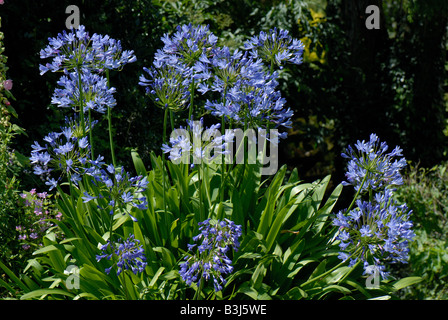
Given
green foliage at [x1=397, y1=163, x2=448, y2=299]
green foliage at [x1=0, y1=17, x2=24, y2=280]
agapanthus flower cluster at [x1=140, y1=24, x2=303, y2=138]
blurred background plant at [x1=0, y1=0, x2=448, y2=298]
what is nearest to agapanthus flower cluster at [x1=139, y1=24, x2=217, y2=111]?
agapanthus flower cluster at [x1=140, y1=24, x2=303, y2=138]

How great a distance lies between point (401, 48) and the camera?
6969mm

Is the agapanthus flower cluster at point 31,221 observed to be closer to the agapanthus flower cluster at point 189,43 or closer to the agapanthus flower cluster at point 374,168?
the agapanthus flower cluster at point 189,43

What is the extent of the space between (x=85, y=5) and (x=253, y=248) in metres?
3.35

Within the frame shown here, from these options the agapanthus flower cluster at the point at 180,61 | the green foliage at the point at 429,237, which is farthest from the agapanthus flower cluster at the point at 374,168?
the green foliage at the point at 429,237

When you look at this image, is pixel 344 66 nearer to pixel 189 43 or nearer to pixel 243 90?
pixel 243 90

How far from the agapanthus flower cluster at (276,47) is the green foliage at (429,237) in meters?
2.56

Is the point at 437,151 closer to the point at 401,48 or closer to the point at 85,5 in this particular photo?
the point at 401,48

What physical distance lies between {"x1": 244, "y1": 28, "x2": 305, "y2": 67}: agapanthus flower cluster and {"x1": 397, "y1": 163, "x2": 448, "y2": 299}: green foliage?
2.56m

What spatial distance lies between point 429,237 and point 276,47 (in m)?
2.90

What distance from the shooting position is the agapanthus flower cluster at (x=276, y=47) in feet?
9.09

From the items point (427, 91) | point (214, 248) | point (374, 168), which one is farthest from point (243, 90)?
point (427, 91)

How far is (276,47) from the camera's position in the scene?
2826mm

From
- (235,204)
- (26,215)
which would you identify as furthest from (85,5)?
(235,204)

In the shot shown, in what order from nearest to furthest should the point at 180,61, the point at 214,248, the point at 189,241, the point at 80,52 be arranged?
the point at 214,248 < the point at 80,52 < the point at 180,61 < the point at 189,241
